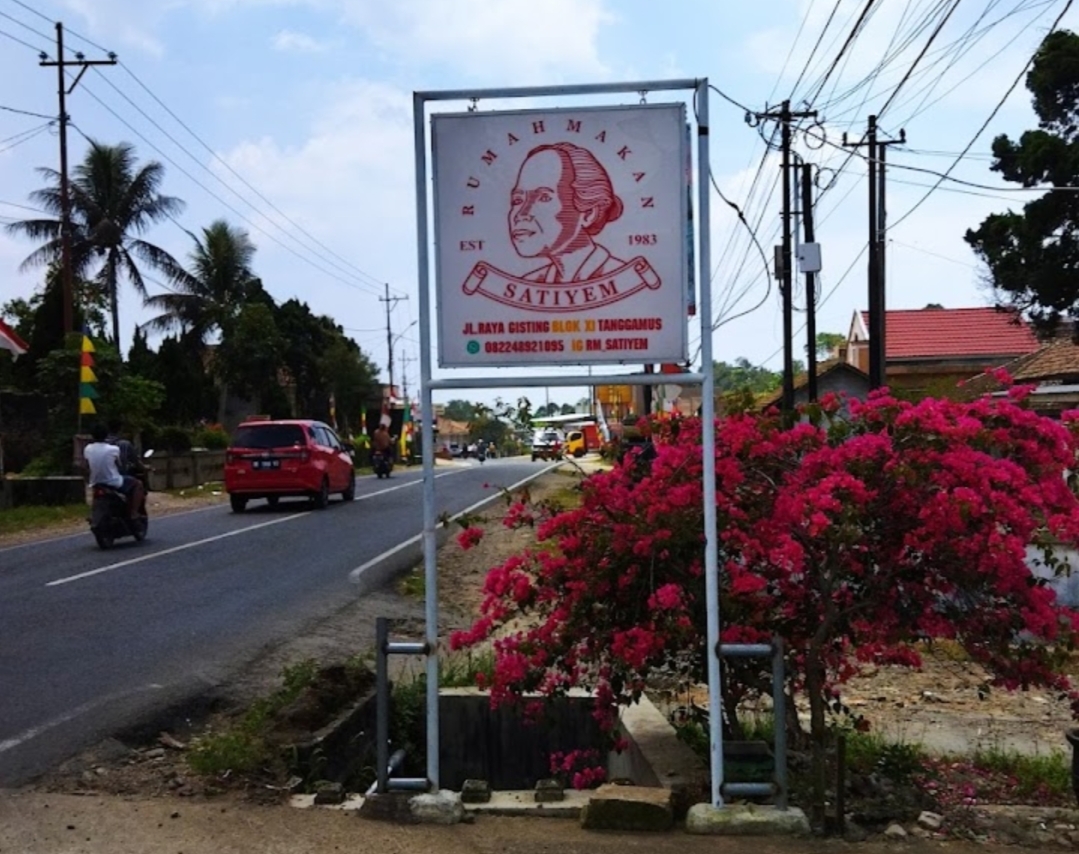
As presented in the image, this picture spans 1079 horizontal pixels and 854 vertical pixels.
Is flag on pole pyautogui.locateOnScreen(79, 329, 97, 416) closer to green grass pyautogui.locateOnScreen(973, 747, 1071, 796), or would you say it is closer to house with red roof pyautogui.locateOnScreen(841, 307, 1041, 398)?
green grass pyautogui.locateOnScreen(973, 747, 1071, 796)

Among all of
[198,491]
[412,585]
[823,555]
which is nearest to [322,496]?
[412,585]

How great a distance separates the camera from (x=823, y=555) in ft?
17.3

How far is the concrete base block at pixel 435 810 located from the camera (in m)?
4.89

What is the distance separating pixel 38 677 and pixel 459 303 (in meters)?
4.78

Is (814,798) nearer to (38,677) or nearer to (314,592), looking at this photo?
(38,677)

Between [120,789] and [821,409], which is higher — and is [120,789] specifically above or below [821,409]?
below

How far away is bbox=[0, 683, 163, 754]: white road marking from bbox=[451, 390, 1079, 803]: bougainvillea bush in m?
2.59

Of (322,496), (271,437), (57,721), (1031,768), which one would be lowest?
(1031,768)

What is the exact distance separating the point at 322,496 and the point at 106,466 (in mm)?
6892

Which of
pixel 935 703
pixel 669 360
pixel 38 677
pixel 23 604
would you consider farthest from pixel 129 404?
pixel 669 360

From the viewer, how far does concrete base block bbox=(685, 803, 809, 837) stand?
15.6 ft

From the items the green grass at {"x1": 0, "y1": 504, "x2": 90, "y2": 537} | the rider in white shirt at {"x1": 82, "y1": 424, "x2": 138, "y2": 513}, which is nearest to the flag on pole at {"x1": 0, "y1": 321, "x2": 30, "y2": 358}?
the green grass at {"x1": 0, "y1": 504, "x2": 90, "y2": 537}

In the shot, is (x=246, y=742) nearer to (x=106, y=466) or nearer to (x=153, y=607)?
(x=153, y=607)

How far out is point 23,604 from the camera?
1101 cm
